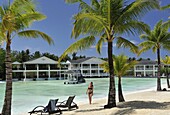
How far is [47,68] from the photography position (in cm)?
7294

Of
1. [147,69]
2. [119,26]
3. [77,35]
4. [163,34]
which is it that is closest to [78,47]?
[77,35]

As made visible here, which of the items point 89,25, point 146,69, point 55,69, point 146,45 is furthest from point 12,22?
point 146,69

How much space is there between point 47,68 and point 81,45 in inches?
2429

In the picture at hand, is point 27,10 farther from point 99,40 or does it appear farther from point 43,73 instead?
point 43,73

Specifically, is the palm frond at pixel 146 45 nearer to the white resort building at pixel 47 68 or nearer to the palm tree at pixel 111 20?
the palm tree at pixel 111 20

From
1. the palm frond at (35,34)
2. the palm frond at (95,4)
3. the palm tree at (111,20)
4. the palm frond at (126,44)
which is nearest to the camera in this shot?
the palm frond at (35,34)

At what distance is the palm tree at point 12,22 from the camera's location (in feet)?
28.2

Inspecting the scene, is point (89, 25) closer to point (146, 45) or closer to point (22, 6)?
point (22, 6)

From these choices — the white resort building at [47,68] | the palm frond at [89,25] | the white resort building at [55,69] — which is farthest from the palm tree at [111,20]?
the white resort building at [47,68]

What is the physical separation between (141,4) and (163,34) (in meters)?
9.95

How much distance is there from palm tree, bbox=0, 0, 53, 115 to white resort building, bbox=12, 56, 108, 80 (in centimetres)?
5716

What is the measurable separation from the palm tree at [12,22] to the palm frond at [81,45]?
245 centimetres

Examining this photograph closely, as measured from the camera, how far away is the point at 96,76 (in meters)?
76.9

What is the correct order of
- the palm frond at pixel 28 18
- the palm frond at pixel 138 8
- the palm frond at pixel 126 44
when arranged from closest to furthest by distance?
the palm frond at pixel 28 18, the palm frond at pixel 138 8, the palm frond at pixel 126 44
